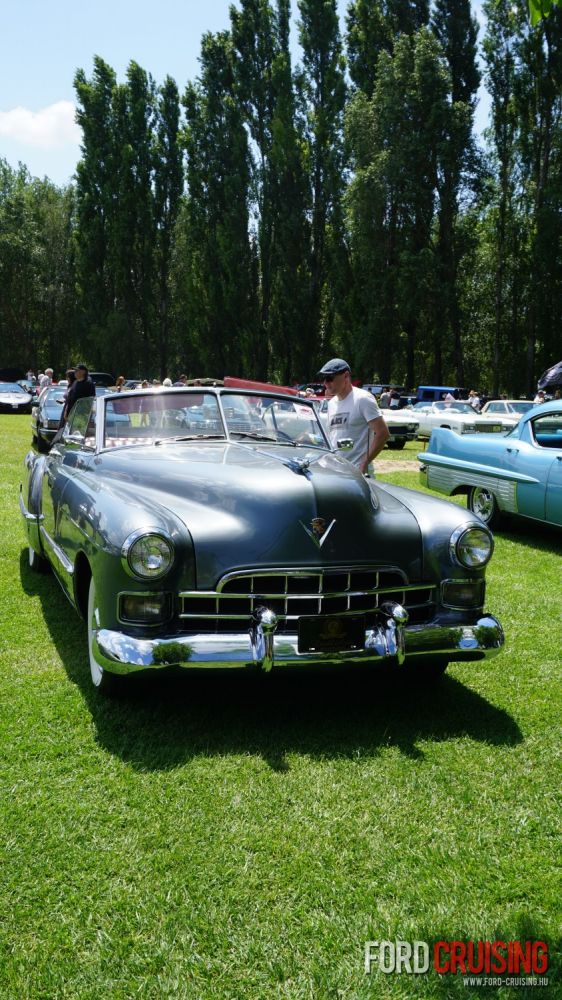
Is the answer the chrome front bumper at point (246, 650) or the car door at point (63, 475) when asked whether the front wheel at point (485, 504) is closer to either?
the car door at point (63, 475)

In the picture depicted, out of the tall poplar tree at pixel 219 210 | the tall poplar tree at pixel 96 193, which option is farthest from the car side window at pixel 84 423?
the tall poplar tree at pixel 96 193

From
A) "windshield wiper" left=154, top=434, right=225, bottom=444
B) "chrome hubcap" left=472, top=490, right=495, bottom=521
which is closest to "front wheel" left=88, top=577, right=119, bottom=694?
"windshield wiper" left=154, top=434, right=225, bottom=444

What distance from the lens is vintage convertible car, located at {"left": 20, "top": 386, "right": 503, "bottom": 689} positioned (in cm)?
357

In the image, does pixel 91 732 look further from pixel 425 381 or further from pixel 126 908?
pixel 425 381

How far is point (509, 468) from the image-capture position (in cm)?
859

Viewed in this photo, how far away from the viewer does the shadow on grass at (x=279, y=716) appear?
3537mm

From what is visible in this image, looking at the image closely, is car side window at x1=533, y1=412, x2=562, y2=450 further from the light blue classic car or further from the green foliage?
the green foliage

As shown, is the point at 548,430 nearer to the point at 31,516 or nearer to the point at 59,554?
the point at 31,516

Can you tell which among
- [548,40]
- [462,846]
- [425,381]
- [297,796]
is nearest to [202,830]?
[297,796]

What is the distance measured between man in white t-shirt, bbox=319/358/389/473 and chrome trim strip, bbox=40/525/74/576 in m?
2.26

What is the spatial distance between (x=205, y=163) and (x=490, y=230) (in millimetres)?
14405

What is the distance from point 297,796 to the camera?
3.13m

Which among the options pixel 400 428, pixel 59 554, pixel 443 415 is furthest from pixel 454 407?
pixel 59 554

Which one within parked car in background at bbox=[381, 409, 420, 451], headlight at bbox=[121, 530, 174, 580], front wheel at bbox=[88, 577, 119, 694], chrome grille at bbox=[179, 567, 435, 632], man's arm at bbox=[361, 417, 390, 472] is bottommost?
parked car in background at bbox=[381, 409, 420, 451]
